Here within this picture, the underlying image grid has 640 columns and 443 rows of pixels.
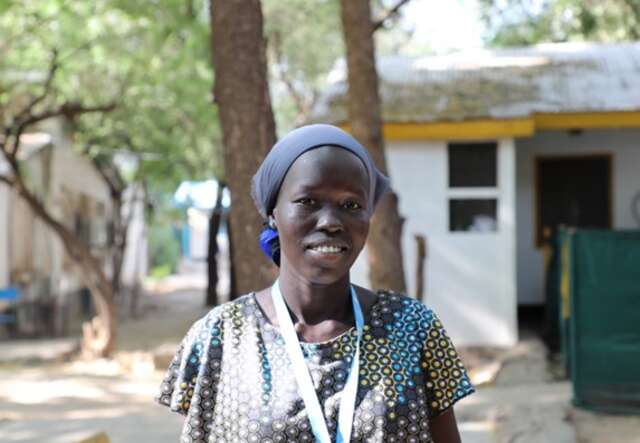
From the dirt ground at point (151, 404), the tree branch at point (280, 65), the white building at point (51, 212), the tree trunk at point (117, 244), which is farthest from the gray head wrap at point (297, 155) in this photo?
the tree trunk at point (117, 244)

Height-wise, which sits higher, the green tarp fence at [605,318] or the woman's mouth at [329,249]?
the woman's mouth at [329,249]

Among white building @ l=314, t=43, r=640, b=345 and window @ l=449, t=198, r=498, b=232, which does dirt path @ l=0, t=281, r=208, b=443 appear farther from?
window @ l=449, t=198, r=498, b=232

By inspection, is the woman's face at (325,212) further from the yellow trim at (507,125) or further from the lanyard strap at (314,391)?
the yellow trim at (507,125)

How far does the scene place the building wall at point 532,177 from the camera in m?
11.7

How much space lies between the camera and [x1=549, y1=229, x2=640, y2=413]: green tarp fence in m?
7.60

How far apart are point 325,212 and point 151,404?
7.47 meters

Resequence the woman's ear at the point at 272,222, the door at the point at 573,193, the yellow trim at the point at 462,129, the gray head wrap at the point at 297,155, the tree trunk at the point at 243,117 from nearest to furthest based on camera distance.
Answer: the gray head wrap at the point at 297,155
the woman's ear at the point at 272,222
the tree trunk at the point at 243,117
the yellow trim at the point at 462,129
the door at the point at 573,193

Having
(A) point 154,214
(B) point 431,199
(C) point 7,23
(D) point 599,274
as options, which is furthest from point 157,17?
(A) point 154,214

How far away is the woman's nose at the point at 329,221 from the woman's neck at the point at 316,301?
133mm

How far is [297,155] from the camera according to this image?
1970mm

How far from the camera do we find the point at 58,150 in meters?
17.8

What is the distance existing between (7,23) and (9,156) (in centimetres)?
184

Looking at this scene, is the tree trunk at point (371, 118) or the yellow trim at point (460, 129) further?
the yellow trim at point (460, 129)

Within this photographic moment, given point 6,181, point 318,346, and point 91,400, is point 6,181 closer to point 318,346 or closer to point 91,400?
point 91,400
